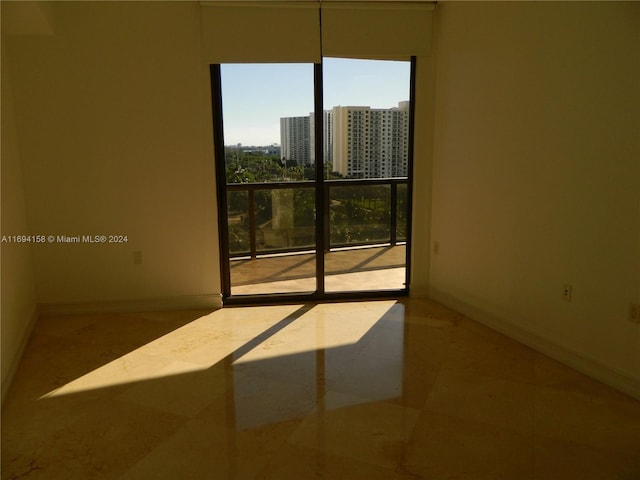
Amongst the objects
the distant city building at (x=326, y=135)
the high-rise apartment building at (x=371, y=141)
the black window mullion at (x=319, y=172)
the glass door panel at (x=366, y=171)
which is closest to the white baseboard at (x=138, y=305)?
the black window mullion at (x=319, y=172)

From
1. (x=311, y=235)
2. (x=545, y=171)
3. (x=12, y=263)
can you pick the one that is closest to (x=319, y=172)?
(x=311, y=235)

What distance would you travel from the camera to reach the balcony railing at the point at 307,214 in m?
4.18

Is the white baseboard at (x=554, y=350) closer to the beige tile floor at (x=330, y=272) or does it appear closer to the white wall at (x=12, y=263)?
the beige tile floor at (x=330, y=272)

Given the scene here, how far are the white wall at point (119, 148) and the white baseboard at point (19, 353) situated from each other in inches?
9.5

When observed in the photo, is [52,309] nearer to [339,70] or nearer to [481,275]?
[339,70]

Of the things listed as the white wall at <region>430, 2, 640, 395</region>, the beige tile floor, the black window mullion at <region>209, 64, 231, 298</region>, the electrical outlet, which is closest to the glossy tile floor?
the white wall at <region>430, 2, 640, 395</region>

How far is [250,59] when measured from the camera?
12.0 feet

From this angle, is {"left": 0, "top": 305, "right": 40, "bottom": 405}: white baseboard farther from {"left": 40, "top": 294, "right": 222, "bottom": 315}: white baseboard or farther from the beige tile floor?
the beige tile floor

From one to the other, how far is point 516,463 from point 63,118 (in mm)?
3675

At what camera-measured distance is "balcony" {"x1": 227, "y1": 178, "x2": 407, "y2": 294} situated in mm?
4215

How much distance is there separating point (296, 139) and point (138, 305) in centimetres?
189

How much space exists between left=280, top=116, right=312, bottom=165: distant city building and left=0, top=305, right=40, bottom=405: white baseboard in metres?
2.29

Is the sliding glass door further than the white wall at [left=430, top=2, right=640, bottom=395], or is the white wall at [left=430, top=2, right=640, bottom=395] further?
the sliding glass door

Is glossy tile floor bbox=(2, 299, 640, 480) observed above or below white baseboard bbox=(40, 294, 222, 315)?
below
